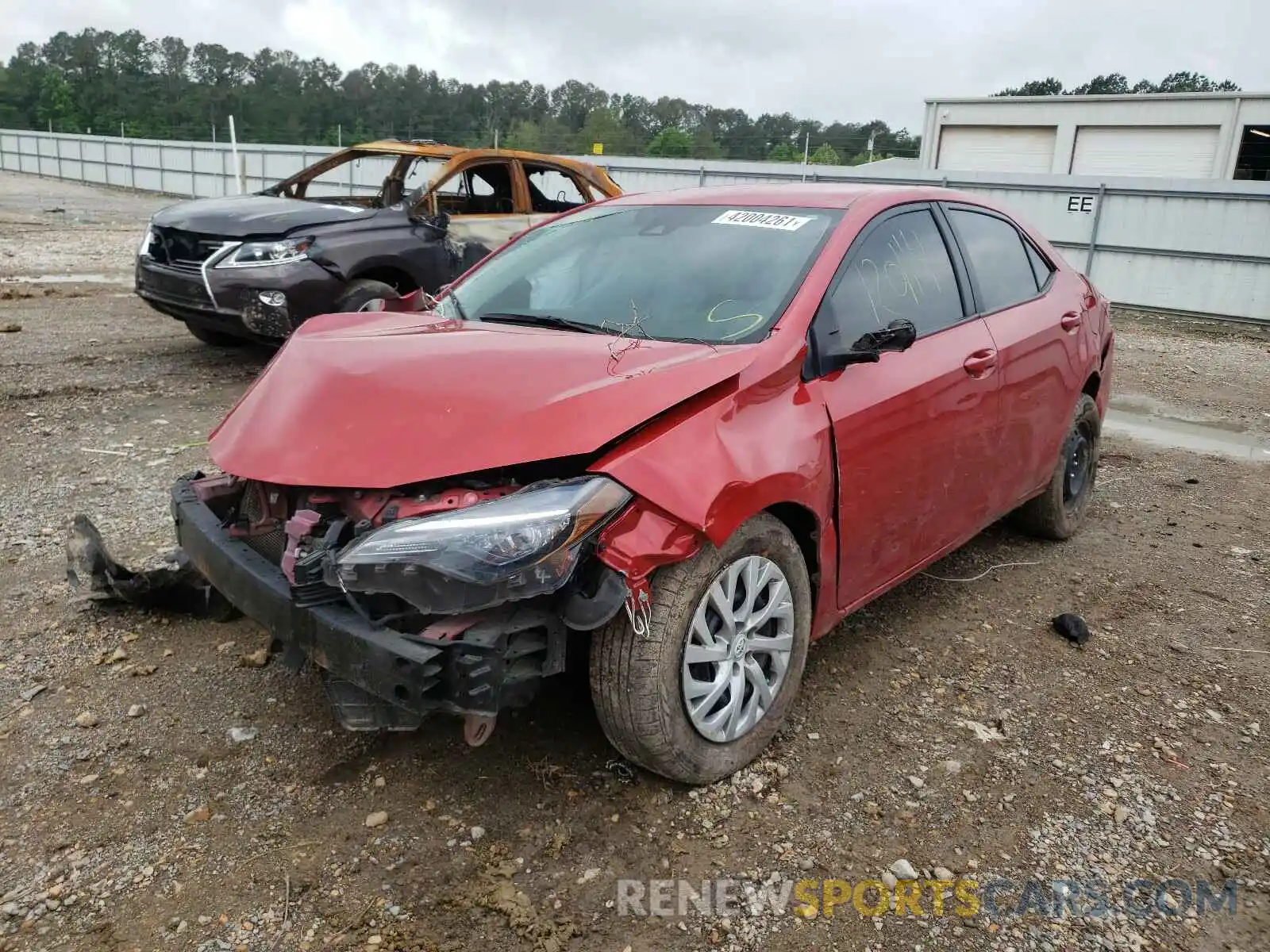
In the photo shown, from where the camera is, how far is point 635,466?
2439 mm

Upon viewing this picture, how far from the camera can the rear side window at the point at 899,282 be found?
325 cm

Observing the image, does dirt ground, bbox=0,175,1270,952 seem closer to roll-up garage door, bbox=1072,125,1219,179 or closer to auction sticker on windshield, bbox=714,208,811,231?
auction sticker on windshield, bbox=714,208,811,231

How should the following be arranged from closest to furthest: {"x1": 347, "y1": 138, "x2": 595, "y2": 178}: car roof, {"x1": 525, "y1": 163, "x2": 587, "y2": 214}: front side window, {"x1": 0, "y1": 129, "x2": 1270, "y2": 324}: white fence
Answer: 1. {"x1": 347, "y1": 138, "x2": 595, "y2": 178}: car roof
2. {"x1": 525, "y1": 163, "x2": 587, "y2": 214}: front side window
3. {"x1": 0, "y1": 129, "x2": 1270, "y2": 324}: white fence

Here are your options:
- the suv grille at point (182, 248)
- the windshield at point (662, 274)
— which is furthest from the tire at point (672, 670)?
the suv grille at point (182, 248)

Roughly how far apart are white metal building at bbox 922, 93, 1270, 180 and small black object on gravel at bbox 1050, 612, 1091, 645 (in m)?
26.4

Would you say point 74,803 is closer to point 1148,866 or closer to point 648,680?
point 648,680

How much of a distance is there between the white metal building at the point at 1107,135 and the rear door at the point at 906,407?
86.4 ft

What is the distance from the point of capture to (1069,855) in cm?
260

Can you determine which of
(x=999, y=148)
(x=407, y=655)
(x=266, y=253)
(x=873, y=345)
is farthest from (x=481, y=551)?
(x=999, y=148)

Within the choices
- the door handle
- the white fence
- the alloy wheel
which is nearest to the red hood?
the alloy wheel

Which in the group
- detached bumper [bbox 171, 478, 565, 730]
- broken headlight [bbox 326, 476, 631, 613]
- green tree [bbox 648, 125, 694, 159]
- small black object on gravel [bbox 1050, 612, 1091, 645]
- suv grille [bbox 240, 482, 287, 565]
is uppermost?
green tree [bbox 648, 125, 694, 159]

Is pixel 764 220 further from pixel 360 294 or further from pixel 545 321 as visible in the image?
pixel 360 294

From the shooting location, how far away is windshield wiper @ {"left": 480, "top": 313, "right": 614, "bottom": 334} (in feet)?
10.4

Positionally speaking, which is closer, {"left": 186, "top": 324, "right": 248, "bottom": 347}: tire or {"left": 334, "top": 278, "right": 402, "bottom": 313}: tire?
{"left": 334, "top": 278, "right": 402, "bottom": 313}: tire
